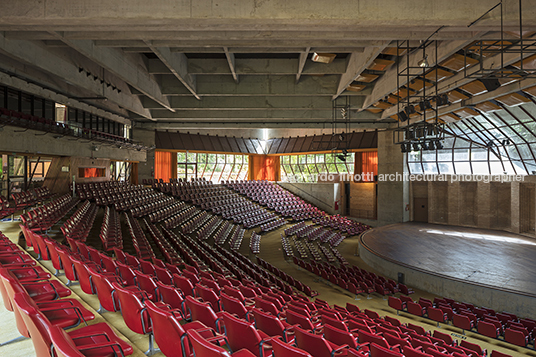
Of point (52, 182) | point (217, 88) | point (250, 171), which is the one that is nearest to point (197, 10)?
point (217, 88)

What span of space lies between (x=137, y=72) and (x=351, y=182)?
19937mm

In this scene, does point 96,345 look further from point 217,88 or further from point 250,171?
point 250,171

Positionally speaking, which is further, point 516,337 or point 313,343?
point 516,337

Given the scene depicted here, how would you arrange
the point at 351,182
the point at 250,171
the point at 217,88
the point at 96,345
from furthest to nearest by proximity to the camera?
the point at 250,171 → the point at 351,182 → the point at 217,88 → the point at 96,345

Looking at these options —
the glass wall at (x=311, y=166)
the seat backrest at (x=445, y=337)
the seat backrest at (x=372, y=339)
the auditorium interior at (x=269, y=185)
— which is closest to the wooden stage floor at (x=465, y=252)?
the auditorium interior at (x=269, y=185)

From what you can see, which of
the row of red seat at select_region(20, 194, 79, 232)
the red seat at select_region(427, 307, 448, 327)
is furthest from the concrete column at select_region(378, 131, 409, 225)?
the row of red seat at select_region(20, 194, 79, 232)

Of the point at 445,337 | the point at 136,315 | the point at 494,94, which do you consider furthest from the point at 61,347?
the point at 494,94

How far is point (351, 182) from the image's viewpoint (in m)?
27.8

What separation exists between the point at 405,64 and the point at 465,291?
7.96m

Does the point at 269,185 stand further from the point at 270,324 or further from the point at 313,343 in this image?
the point at 313,343

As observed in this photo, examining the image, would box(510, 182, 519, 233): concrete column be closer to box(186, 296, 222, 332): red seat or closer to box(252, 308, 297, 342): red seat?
box(252, 308, 297, 342): red seat

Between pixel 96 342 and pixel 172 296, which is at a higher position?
pixel 96 342

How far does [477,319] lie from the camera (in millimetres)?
A: 8094

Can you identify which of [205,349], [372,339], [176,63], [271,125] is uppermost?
[176,63]
